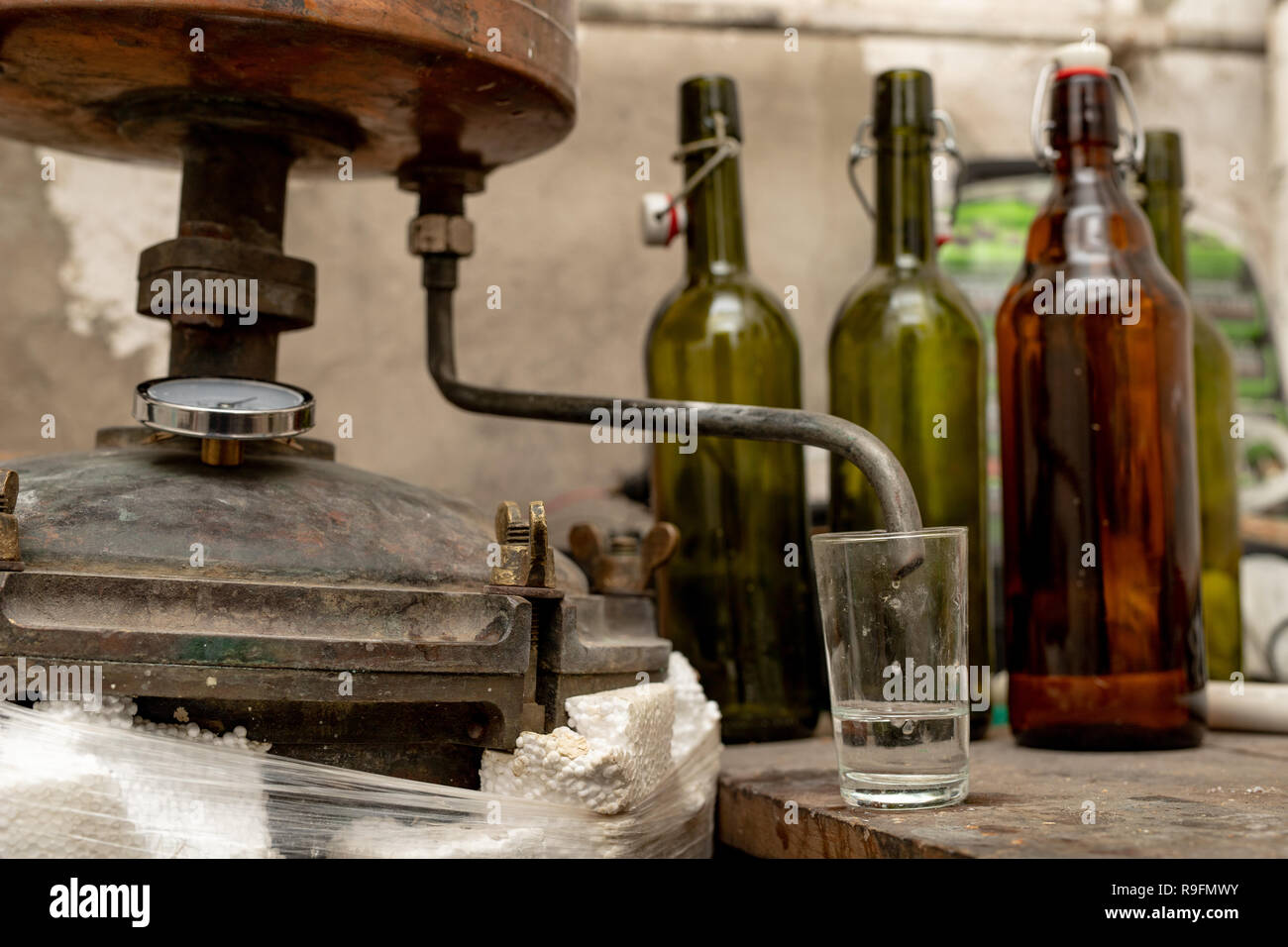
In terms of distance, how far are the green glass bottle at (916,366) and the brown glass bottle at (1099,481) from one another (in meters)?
0.11

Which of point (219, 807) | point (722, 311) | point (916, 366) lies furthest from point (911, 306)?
point (219, 807)

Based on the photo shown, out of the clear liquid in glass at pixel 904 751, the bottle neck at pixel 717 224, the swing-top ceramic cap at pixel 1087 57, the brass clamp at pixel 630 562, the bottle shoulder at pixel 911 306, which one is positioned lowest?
the clear liquid in glass at pixel 904 751

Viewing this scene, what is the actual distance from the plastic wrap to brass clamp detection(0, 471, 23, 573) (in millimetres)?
93

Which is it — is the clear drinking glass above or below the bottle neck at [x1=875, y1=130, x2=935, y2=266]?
below

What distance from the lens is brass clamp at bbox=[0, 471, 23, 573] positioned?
2.59ft

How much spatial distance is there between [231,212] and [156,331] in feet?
2.87

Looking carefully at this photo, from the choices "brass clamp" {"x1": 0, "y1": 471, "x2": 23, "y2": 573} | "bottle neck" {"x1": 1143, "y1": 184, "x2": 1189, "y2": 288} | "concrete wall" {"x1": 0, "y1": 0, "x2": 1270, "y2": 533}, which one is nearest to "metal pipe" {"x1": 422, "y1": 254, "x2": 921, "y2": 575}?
"brass clamp" {"x1": 0, "y1": 471, "x2": 23, "y2": 573}

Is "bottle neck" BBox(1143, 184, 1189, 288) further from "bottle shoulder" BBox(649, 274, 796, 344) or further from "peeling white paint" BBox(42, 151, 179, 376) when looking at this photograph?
"peeling white paint" BBox(42, 151, 179, 376)

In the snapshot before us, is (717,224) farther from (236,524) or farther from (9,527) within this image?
(9,527)

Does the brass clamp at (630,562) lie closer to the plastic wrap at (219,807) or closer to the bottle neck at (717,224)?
the plastic wrap at (219,807)

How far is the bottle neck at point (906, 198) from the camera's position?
4.74ft

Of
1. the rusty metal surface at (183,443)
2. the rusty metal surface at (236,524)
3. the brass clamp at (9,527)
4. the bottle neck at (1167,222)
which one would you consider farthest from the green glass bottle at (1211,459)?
the brass clamp at (9,527)

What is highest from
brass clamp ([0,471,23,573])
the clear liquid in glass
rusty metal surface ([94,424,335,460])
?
rusty metal surface ([94,424,335,460])

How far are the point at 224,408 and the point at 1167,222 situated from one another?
4.08 ft
